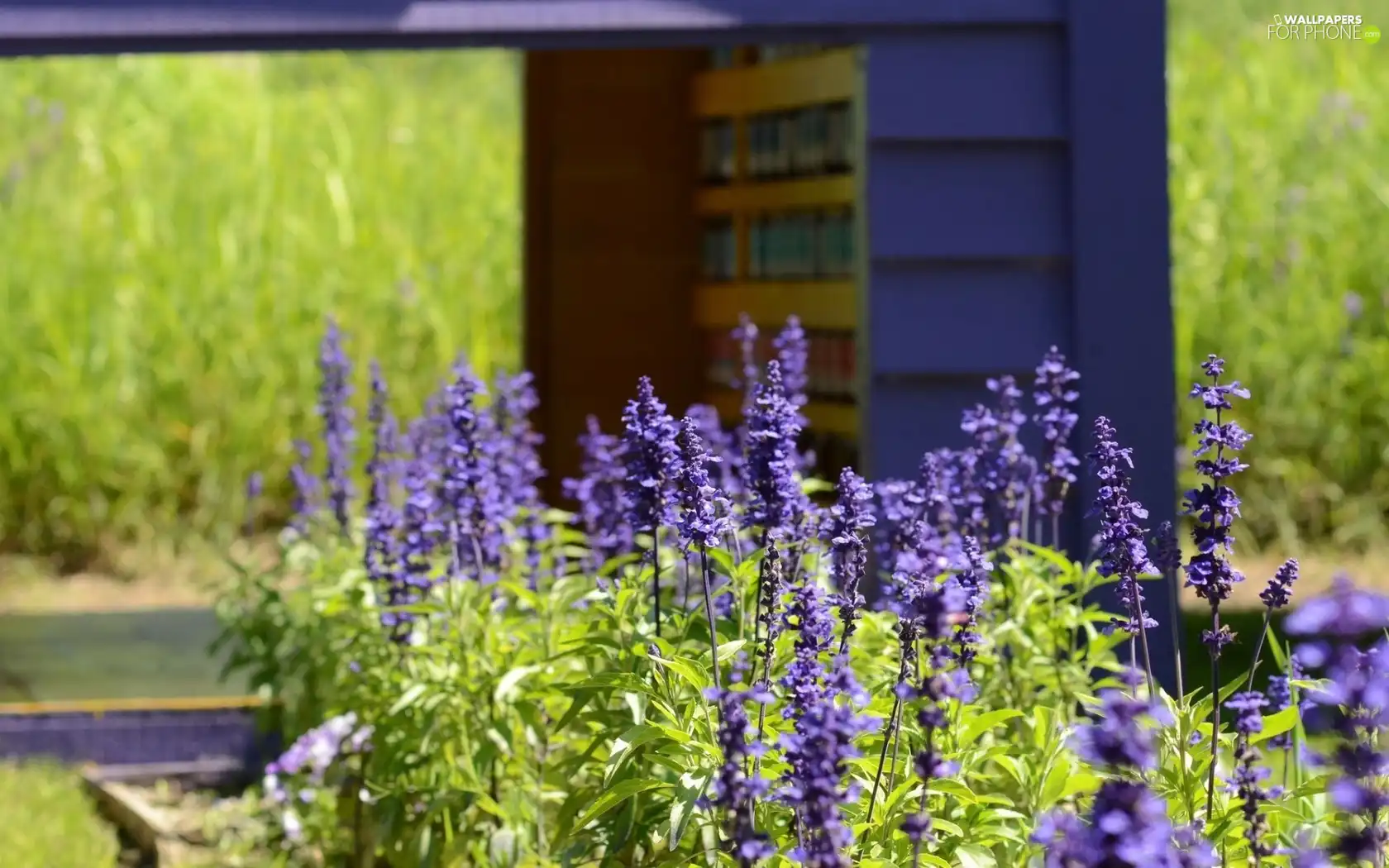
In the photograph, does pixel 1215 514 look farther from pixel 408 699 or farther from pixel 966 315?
pixel 966 315

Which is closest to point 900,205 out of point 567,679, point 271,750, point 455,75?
point 567,679

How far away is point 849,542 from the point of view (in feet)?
7.36

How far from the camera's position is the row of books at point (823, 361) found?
5.04 meters

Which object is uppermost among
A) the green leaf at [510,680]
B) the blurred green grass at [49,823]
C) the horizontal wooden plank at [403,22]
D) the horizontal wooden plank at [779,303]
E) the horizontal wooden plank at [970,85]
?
the horizontal wooden plank at [403,22]

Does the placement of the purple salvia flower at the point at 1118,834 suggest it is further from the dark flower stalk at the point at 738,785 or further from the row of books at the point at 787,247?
the row of books at the point at 787,247

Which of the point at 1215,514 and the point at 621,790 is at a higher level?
the point at 1215,514

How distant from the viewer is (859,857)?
2.20m

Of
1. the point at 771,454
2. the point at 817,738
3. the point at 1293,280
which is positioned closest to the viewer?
the point at 817,738

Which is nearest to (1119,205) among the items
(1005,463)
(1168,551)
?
(1005,463)

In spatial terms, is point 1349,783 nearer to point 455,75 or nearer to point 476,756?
point 476,756

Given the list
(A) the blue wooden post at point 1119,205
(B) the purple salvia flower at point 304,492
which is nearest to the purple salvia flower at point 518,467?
(B) the purple salvia flower at point 304,492

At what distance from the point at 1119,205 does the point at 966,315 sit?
0.39 meters

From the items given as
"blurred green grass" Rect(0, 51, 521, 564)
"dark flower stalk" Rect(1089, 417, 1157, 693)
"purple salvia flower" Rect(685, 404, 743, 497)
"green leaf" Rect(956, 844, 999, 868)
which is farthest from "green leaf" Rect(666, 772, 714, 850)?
"blurred green grass" Rect(0, 51, 521, 564)

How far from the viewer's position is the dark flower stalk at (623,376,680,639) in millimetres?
2418
